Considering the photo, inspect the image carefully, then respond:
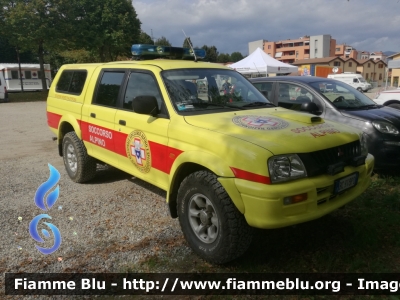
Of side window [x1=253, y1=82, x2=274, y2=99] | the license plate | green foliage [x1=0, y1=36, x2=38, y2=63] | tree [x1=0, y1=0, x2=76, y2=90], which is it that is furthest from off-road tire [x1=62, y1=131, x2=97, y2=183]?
green foliage [x1=0, y1=36, x2=38, y2=63]

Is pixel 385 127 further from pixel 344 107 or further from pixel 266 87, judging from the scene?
pixel 266 87

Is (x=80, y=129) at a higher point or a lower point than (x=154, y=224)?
higher

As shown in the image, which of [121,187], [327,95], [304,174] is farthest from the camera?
[327,95]

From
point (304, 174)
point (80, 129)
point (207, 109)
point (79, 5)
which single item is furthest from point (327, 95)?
point (79, 5)

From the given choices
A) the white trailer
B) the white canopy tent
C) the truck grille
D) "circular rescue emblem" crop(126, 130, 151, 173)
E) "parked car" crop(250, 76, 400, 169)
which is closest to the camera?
the truck grille

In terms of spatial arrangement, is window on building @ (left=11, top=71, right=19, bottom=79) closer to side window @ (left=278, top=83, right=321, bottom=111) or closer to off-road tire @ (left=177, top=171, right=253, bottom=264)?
side window @ (left=278, top=83, right=321, bottom=111)

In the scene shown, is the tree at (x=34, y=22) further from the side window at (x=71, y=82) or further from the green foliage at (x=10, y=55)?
the green foliage at (x=10, y=55)

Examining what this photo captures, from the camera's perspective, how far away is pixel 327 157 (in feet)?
10.3

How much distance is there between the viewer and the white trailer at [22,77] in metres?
33.6

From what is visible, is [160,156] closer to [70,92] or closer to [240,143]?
[240,143]

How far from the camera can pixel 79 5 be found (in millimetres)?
31719

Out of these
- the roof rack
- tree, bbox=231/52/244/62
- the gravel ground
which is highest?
tree, bbox=231/52/244/62

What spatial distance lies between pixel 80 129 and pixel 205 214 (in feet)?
9.86

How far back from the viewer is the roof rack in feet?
15.9
